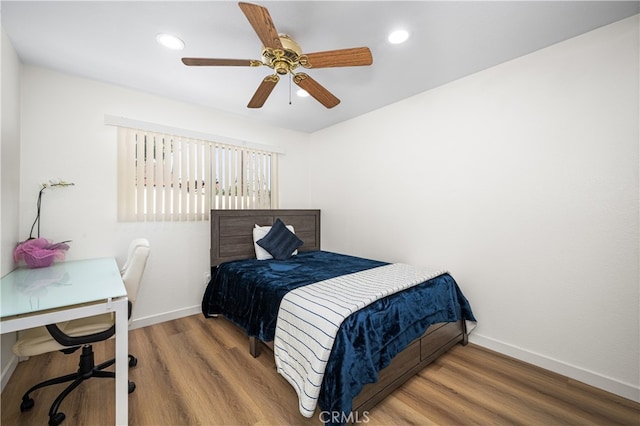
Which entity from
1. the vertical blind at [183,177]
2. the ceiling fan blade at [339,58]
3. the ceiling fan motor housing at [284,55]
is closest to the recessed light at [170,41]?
the ceiling fan motor housing at [284,55]

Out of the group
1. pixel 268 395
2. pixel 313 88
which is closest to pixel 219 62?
pixel 313 88

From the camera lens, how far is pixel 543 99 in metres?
2.12

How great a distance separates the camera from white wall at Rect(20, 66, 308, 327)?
2344 millimetres

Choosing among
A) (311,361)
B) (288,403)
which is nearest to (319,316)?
(311,361)

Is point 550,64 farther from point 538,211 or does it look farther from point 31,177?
point 31,177

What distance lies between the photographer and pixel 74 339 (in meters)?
1.51

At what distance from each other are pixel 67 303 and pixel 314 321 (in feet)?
4.21

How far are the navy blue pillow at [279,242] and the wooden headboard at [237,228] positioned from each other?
0.20 meters

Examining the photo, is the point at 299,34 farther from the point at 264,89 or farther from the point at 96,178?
the point at 96,178

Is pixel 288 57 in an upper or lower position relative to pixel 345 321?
upper

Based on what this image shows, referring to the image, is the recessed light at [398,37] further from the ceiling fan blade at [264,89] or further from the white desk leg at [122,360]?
the white desk leg at [122,360]

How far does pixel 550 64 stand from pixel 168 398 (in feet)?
12.4

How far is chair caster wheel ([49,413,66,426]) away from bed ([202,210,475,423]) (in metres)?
1.18

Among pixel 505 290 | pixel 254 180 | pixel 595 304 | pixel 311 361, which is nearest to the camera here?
pixel 311 361
